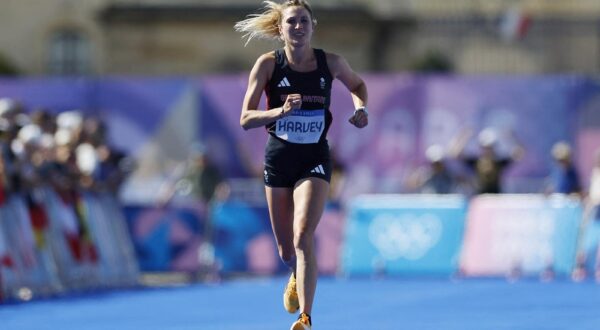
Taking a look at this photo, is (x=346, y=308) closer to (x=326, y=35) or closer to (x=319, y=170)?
(x=319, y=170)

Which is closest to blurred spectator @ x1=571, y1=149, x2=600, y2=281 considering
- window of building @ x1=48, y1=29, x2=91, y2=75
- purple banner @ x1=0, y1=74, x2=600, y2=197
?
purple banner @ x1=0, y1=74, x2=600, y2=197

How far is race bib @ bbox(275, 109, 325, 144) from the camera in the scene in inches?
529

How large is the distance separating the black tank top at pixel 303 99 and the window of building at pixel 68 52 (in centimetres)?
4661

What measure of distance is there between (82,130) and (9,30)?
36.3 m

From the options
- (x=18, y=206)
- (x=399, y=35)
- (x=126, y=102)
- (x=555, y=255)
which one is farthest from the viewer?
(x=399, y=35)

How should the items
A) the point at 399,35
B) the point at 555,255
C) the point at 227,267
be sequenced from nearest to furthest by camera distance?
the point at 555,255
the point at 227,267
the point at 399,35

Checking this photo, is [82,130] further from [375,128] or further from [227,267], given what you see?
[375,128]

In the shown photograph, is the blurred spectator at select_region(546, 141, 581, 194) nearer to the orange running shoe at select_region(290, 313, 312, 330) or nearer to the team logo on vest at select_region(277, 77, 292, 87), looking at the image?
the team logo on vest at select_region(277, 77, 292, 87)

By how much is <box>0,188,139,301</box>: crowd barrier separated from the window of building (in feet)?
113

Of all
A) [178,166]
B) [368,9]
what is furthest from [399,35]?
[178,166]

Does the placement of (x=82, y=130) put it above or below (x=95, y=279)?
above

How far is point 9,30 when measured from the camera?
59312 millimetres

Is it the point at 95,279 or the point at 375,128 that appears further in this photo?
the point at 375,128

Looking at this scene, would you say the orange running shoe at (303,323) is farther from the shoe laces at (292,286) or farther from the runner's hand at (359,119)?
the runner's hand at (359,119)
